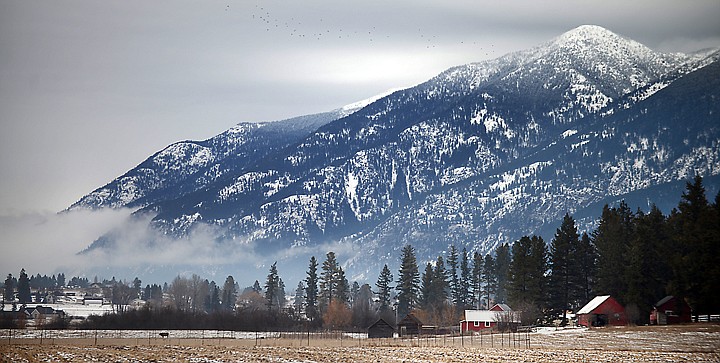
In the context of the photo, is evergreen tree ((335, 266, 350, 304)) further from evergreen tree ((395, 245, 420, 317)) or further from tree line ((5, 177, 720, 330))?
evergreen tree ((395, 245, 420, 317))

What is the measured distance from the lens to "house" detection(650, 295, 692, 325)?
85.9 meters

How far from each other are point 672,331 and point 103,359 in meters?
44.2

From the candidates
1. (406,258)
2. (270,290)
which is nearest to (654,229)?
(406,258)

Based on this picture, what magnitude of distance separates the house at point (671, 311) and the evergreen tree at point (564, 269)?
2046 cm

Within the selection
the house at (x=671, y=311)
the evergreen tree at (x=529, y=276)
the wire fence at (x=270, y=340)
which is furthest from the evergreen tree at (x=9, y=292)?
the house at (x=671, y=311)

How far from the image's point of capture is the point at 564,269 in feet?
359

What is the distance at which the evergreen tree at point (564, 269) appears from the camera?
356 ft

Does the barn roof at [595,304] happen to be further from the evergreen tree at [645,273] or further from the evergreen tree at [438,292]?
the evergreen tree at [438,292]

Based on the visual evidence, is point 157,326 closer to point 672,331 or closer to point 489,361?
point 672,331

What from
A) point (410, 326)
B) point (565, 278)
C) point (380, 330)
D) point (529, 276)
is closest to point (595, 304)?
point (565, 278)

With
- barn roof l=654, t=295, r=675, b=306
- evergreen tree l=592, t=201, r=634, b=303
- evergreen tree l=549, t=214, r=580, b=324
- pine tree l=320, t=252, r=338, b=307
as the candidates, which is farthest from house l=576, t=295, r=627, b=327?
pine tree l=320, t=252, r=338, b=307

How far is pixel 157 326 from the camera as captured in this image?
12688 centimetres

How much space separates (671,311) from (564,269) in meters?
23.1

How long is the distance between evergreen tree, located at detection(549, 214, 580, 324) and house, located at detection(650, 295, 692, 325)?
67.1ft
